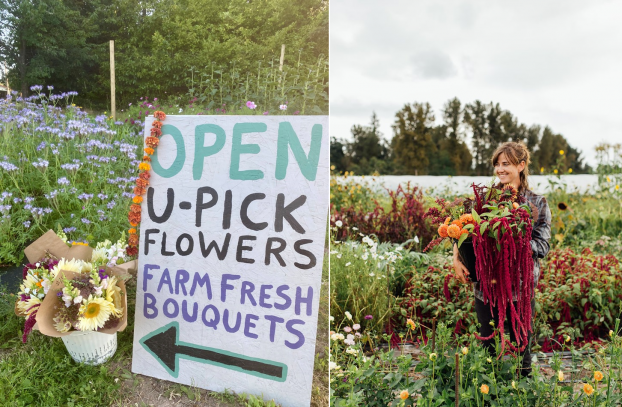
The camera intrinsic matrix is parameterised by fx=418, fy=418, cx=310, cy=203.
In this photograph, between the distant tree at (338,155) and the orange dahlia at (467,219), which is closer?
the orange dahlia at (467,219)

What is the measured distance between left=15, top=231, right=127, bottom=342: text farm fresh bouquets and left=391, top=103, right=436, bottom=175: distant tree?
A: 30.6 ft

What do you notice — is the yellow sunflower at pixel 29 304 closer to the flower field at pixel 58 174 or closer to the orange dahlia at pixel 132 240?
the orange dahlia at pixel 132 240

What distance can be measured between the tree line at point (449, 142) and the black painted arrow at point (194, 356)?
8.67 m

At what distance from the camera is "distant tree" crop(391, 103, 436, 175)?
10.7 meters

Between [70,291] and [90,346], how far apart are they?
35 cm

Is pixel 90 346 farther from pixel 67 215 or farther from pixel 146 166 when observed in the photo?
pixel 67 215

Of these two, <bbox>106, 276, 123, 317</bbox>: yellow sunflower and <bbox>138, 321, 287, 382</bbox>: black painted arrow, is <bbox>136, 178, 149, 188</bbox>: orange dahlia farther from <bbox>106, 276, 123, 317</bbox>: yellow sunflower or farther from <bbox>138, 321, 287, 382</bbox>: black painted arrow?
<bbox>138, 321, 287, 382</bbox>: black painted arrow

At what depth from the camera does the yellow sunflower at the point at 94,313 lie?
1.68 m

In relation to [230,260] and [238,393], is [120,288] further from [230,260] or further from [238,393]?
[238,393]

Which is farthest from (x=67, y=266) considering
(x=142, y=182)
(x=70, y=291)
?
(x=142, y=182)

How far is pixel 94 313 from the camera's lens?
173 centimetres

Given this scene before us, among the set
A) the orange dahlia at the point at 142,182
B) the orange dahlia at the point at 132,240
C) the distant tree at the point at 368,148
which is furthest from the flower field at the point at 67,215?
the distant tree at the point at 368,148

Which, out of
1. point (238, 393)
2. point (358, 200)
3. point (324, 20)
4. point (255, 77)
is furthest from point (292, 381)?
point (324, 20)

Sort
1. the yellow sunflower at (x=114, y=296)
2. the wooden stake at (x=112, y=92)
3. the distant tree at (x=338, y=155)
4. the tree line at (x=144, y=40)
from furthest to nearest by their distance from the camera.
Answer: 1. the distant tree at (x=338, y=155)
2. the wooden stake at (x=112, y=92)
3. the tree line at (x=144, y=40)
4. the yellow sunflower at (x=114, y=296)
